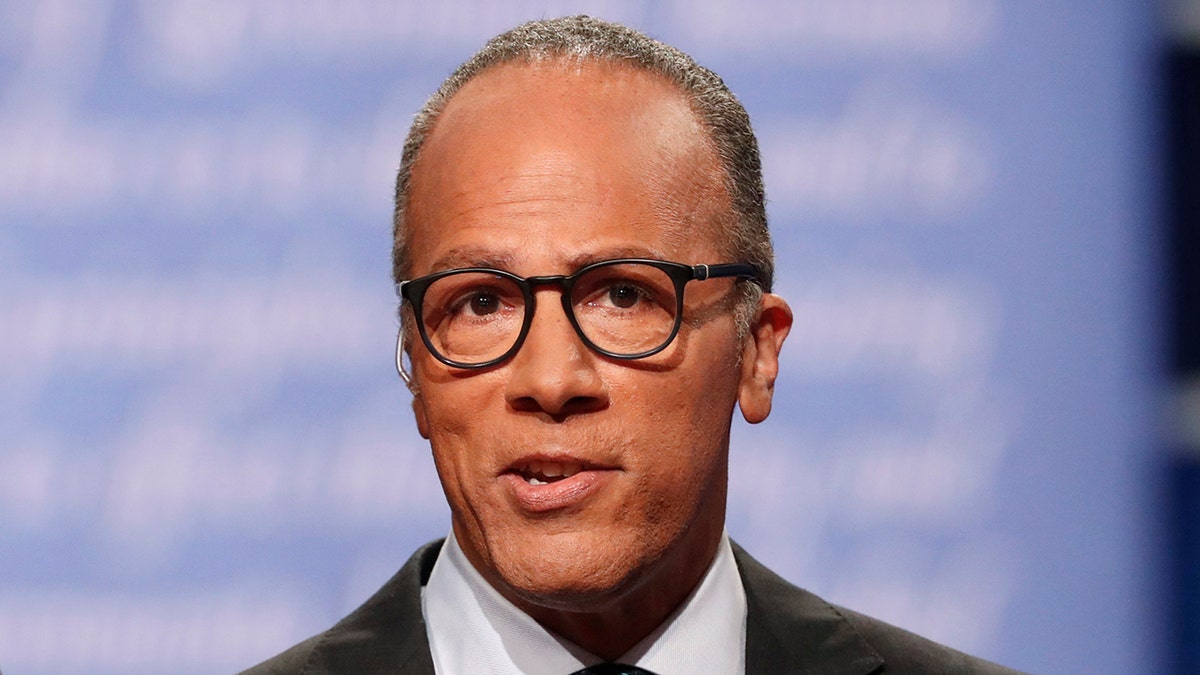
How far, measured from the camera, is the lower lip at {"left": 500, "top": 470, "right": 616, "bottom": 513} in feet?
6.39

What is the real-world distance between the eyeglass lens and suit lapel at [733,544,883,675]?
553 millimetres

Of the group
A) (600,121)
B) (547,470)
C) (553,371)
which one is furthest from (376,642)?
(600,121)

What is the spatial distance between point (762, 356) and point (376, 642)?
2.46 ft

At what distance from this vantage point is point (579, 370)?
1.95m

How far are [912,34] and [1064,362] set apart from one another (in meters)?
0.94

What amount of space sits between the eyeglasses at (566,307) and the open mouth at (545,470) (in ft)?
0.49

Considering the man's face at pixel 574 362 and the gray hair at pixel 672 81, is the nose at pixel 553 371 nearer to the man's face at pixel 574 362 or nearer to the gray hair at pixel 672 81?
the man's face at pixel 574 362

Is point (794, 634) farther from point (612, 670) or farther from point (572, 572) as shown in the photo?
point (572, 572)

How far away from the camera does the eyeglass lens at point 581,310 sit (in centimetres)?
200

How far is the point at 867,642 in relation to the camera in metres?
2.39

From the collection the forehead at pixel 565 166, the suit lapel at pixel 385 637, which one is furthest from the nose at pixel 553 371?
the suit lapel at pixel 385 637

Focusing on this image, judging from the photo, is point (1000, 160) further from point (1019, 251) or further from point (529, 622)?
point (529, 622)

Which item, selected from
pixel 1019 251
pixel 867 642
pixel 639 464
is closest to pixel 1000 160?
pixel 1019 251

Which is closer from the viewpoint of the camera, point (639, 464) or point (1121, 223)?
point (639, 464)
